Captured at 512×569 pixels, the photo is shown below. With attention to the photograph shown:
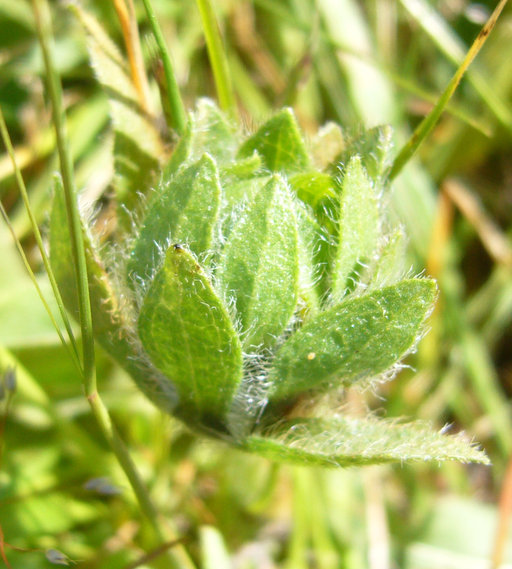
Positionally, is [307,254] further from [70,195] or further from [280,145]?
[70,195]

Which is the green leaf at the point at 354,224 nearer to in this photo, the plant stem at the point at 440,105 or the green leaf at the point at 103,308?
the plant stem at the point at 440,105

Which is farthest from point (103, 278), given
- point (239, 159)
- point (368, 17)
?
point (368, 17)

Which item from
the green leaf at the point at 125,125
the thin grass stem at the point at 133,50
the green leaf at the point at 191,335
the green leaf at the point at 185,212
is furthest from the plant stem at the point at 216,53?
the green leaf at the point at 191,335

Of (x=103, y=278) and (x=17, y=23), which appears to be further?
(x=17, y=23)

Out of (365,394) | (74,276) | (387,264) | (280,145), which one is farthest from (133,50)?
(365,394)

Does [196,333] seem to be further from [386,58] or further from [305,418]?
Result: [386,58]

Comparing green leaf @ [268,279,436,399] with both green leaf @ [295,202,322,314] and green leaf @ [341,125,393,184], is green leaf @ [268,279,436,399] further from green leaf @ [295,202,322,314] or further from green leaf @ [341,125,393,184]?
green leaf @ [341,125,393,184]
